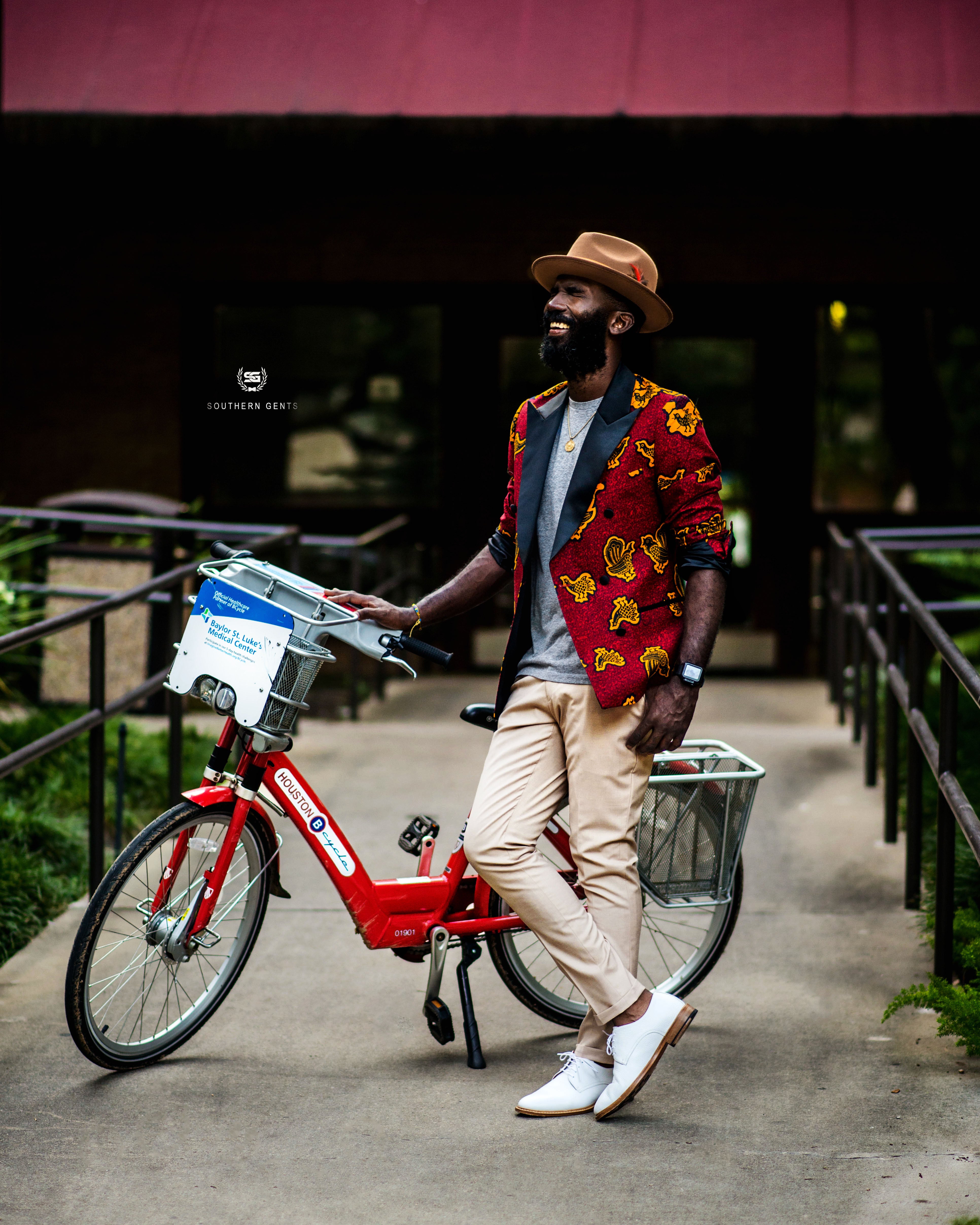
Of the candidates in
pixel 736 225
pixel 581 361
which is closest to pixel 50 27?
pixel 736 225

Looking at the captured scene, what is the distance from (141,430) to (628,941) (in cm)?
800

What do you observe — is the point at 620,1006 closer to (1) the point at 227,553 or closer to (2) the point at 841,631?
(1) the point at 227,553

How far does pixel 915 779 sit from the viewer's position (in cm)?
508

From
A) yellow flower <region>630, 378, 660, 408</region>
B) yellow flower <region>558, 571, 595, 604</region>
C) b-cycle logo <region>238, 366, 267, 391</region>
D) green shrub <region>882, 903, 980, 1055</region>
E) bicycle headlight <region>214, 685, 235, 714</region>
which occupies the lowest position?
green shrub <region>882, 903, 980, 1055</region>

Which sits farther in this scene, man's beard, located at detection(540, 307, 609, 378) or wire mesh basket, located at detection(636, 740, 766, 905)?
wire mesh basket, located at detection(636, 740, 766, 905)

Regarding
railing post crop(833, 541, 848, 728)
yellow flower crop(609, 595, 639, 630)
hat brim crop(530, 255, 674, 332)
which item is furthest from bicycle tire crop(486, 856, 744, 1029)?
railing post crop(833, 541, 848, 728)

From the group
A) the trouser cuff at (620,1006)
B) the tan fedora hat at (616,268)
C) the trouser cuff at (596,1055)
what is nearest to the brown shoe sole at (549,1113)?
the trouser cuff at (596,1055)

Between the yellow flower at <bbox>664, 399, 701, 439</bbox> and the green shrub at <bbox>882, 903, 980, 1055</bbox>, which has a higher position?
the yellow flower at <bbox>664, 399, 701, 439</bbox>

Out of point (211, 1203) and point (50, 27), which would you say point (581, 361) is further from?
point (50, 27)

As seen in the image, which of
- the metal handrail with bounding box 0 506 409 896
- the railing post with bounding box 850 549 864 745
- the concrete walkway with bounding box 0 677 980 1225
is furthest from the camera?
the railing post with bounding box 850 549 864 745

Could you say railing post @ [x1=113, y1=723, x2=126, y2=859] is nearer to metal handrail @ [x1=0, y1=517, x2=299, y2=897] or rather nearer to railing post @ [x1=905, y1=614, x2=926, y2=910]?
metal handrail @ [x1=0, y1=517, x2=299, y2=897]

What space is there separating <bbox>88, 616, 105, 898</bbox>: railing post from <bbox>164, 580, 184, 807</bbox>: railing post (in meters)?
0.45

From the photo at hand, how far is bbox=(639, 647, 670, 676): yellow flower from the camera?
352 cm

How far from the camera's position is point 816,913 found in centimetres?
530
